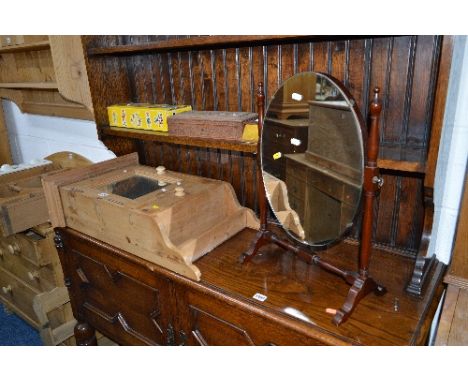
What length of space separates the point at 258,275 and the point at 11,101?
9.87 ft

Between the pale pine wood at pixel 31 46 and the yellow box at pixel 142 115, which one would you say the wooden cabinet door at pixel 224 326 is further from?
the pale pine wood at pixel 31 46

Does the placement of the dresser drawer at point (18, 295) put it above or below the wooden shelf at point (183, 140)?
below

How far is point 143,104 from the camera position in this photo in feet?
6.20

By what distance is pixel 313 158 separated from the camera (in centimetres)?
125

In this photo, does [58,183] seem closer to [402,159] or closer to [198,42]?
[198,42]

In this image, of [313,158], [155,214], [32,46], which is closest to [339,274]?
[313,158]

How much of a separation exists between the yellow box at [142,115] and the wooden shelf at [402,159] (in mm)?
929

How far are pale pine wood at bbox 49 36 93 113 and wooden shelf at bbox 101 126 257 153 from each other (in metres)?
0.18

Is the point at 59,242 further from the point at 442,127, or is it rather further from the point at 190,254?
the point at 442,127

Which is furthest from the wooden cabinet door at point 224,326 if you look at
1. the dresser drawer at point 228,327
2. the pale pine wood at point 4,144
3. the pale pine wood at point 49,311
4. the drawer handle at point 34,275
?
the pale pine wood at point 4,144

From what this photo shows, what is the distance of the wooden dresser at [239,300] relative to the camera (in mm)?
1073

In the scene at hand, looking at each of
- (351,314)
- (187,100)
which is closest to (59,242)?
(187,100)

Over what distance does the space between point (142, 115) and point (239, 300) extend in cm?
101
